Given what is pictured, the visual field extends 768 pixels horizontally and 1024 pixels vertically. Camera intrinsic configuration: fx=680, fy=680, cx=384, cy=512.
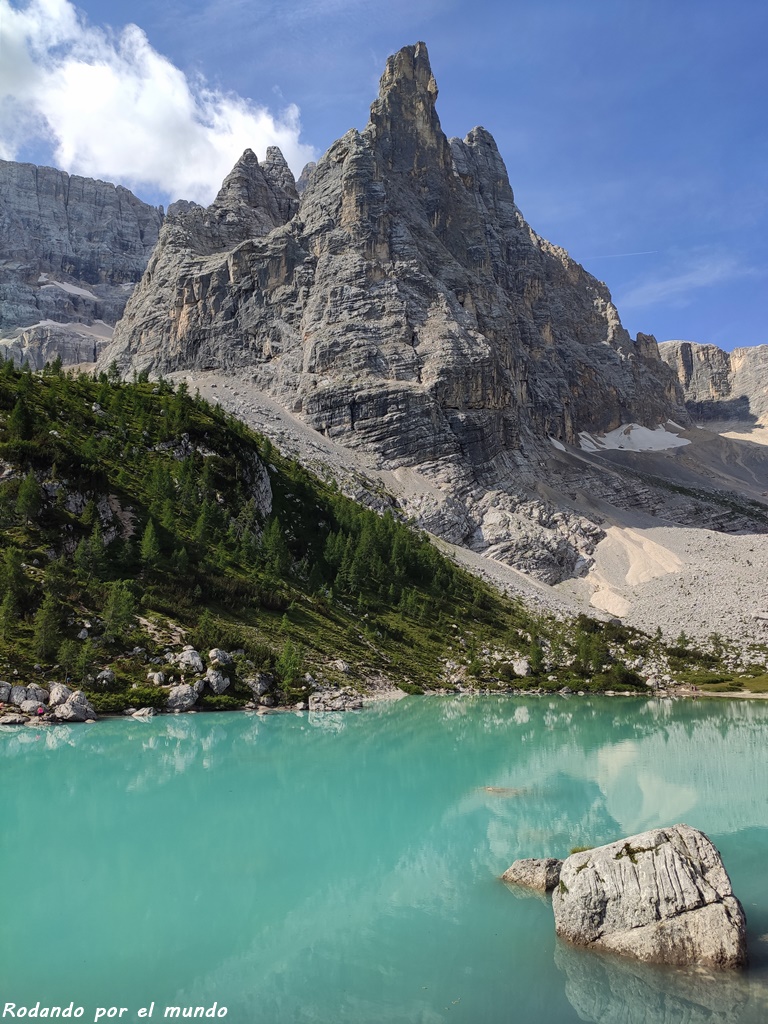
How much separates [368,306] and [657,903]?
139392 mm

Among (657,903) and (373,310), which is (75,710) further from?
A: (373,310)

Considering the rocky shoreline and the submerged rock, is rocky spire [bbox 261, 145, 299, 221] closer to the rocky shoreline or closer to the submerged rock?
the rocky shoreline

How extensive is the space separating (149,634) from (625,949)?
4048 centimetres

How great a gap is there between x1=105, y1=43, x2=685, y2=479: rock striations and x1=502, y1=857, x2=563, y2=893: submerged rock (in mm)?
109180

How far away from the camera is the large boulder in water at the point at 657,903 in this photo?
41.8 ft

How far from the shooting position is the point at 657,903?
13219mm

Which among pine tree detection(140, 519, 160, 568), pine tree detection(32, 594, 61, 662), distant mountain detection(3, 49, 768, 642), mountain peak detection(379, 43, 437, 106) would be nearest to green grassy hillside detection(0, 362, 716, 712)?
pine tree detection(32, 594, 61, 662)

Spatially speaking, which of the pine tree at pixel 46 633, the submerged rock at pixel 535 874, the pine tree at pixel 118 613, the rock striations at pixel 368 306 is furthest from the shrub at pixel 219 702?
the rock striations at pixel 368 306

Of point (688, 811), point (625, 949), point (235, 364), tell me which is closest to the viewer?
point (625, 949)

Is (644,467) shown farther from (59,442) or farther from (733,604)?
(59,442)

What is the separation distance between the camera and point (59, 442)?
205ft

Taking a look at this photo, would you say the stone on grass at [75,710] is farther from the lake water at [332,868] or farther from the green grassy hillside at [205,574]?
the lake water at [332,868]

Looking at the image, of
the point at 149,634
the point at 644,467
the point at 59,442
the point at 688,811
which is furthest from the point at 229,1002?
the point at 644,467

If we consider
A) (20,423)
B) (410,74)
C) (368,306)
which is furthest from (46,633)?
(410,74)
